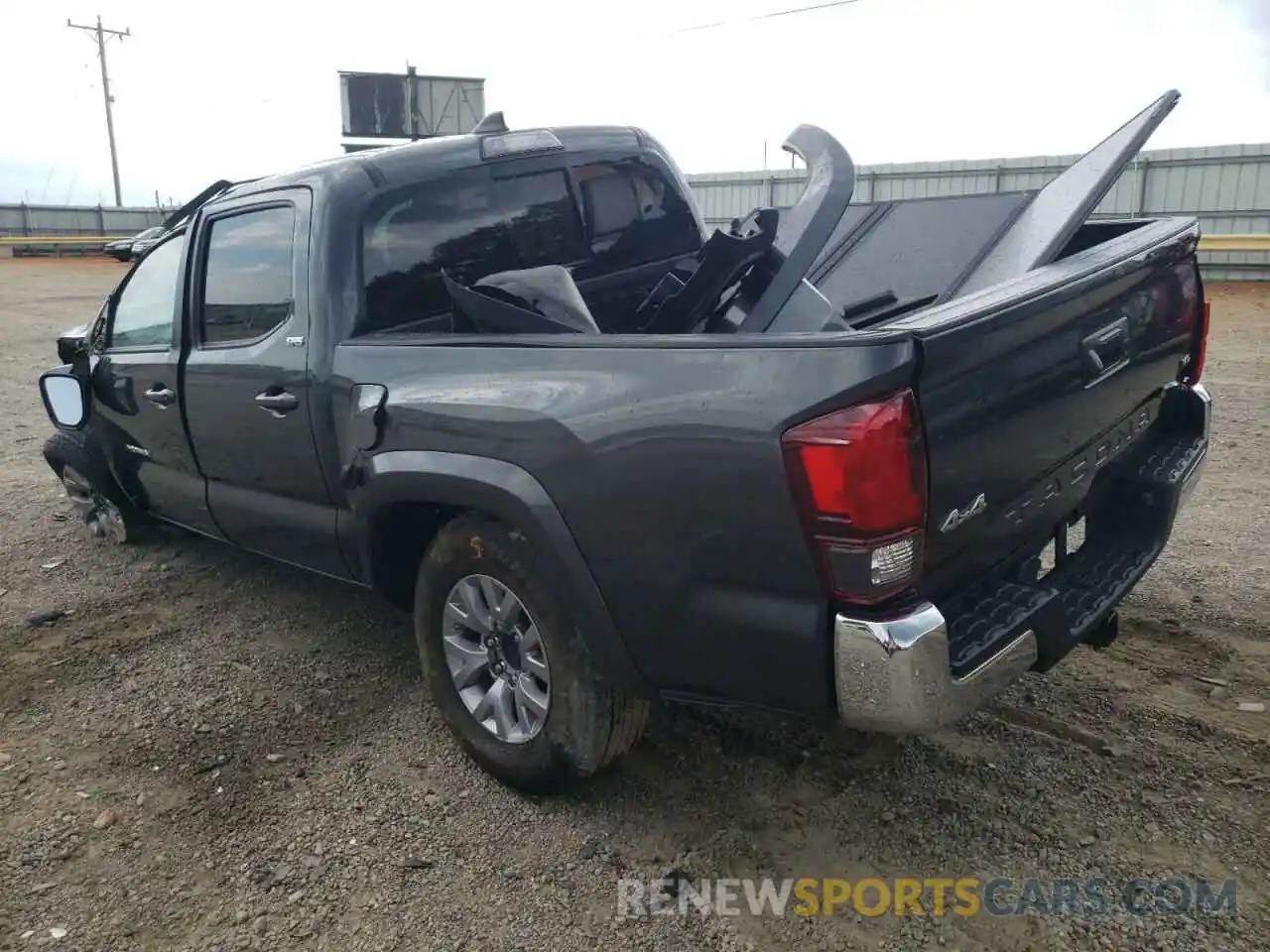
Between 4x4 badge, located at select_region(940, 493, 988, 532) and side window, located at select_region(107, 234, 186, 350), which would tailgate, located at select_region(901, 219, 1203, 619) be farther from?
side window, located at select_region(107, 234, 186, 350)

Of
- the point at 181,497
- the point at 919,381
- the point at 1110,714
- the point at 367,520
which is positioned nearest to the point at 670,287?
the point at 367,520

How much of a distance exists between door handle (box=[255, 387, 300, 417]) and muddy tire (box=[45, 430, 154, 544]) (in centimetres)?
199

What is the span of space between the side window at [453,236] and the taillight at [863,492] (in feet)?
6.04

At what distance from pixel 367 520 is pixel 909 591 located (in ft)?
5.80

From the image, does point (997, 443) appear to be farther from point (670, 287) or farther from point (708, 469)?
point (670, 287)

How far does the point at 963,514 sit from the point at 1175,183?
1935 centimetres

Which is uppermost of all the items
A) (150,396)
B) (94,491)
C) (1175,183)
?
(1175,183)

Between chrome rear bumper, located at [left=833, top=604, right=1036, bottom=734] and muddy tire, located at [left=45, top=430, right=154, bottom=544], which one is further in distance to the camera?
muddy tire, located at [left=45, top=430, right=154, bottom=544]

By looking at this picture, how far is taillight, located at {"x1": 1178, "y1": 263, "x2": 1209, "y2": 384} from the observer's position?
10.4 ft

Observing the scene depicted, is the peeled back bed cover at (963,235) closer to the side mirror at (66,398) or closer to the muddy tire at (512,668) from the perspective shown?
the muddy tire at (512,668)

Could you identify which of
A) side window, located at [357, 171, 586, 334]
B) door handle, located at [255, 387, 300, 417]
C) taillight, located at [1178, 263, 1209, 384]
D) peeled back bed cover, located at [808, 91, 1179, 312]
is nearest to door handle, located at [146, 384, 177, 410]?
door handle, located at [255, 387, 300, 417]

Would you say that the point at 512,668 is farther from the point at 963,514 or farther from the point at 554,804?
the point at 963,514

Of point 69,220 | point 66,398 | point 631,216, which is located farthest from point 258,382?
point 69,220

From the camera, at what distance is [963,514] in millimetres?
2250
